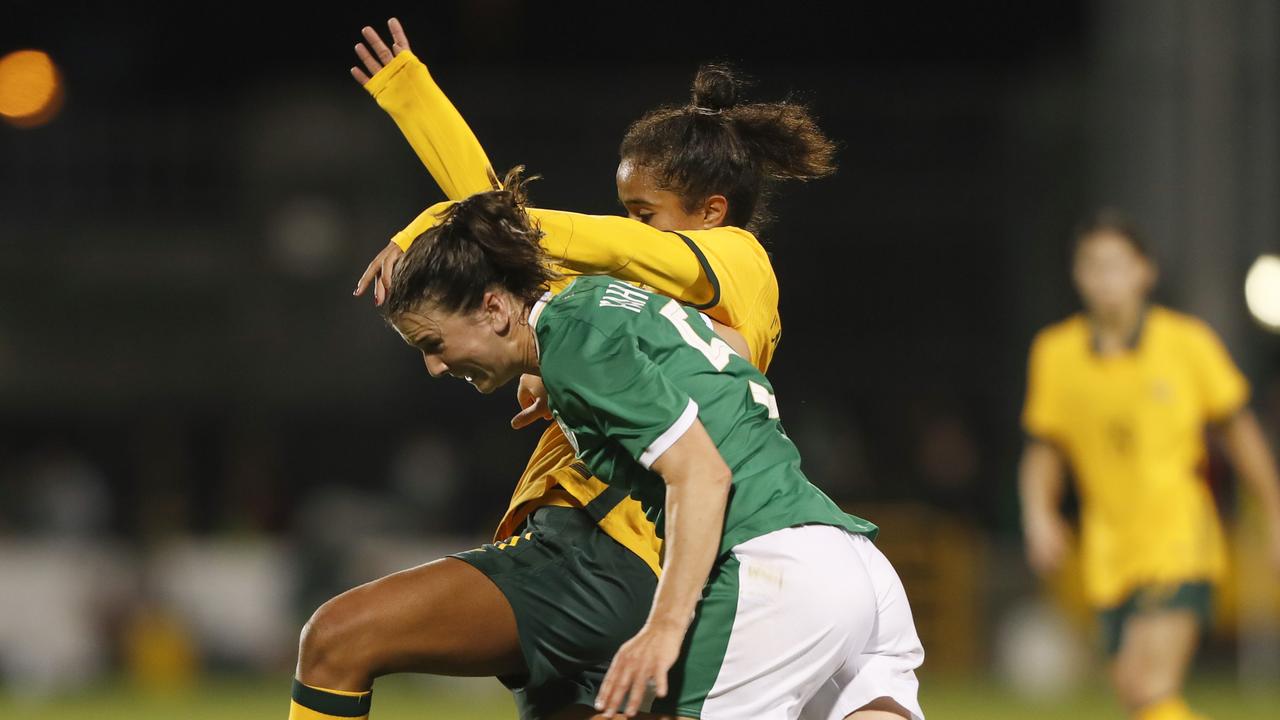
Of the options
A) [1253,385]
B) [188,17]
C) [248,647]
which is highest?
[188,17]

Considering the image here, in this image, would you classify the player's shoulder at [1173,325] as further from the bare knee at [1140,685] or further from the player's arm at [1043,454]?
the bare knee at [1140,685]

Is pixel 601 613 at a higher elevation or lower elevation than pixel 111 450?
higher

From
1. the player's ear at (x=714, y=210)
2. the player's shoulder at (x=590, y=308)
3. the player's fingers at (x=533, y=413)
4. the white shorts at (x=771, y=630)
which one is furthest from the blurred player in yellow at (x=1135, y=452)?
the player's shoulder at (x=590, y=308)

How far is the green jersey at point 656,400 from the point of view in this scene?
3.27 meters

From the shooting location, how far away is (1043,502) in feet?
21.9

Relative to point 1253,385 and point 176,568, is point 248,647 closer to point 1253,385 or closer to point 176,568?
point 176,568

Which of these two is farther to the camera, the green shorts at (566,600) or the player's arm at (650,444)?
the green shorts at (566,600)

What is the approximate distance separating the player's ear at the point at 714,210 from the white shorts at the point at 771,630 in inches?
43.7

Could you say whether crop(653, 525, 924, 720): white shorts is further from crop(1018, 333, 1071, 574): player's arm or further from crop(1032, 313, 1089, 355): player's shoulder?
crop(1032, 313, 1089, 355): player's shoulder

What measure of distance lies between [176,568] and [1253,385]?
7.27 meters

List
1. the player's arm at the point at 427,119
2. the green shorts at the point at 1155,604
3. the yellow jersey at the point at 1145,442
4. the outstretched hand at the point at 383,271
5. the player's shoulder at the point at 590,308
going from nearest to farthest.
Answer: the player's shoulder at the point at 590,308 → the outstretched hand at the point at 383,271 → the player's arm at the point at 427,119 → the green shorts at the point at 1155,604 → the yellow jersey at the point at 1145,442

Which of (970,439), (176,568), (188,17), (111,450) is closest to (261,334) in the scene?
(111,450)

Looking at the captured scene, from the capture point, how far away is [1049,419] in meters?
6.73

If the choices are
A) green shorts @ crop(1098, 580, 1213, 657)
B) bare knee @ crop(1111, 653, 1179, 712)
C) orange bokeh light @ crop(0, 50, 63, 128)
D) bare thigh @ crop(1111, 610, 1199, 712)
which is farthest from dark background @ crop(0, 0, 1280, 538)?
bare knee @ crop(1111, 653, 1179, 712)
